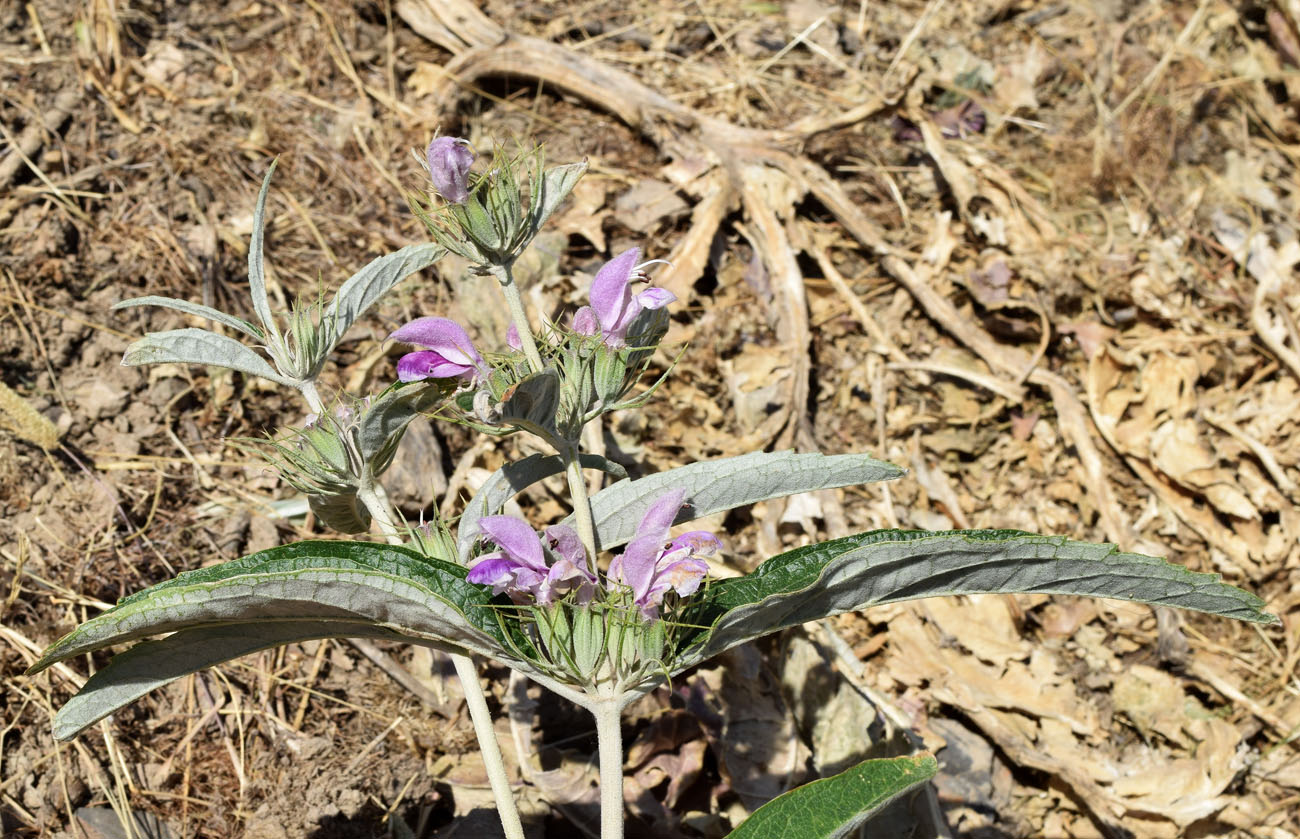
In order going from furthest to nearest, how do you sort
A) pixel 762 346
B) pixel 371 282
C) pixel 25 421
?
pixel 762 346
pixel 25 421
pixel 371 282

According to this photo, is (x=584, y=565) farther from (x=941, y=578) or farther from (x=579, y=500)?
(x=941, y=578)

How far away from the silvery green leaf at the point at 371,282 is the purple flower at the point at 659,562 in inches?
24.1

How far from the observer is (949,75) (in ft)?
14.1

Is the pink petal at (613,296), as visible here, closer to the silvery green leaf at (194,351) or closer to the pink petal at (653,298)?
the pink petal at (653,298)

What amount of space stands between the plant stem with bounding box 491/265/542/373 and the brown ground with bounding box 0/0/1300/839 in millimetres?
612

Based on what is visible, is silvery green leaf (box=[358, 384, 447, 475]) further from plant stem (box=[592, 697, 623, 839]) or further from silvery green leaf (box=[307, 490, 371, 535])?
plant stem (box=[592, 697, 623, 839])

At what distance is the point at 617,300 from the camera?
1486 mm

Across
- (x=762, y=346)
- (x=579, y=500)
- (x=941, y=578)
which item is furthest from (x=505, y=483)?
(x=762, y=346)

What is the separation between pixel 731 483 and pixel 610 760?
48 centimetres

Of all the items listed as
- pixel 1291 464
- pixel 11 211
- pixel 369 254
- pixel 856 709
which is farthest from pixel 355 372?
pixel 1291 464

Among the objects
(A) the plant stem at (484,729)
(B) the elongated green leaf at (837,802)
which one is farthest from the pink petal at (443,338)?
(B) the elongated green leaf at (837,802)

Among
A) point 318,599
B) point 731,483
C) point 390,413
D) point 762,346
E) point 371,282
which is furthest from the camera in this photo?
point 762,346

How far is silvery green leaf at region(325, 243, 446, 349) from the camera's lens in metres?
1.68

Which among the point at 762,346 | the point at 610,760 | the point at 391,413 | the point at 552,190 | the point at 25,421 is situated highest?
the point at 552,190
